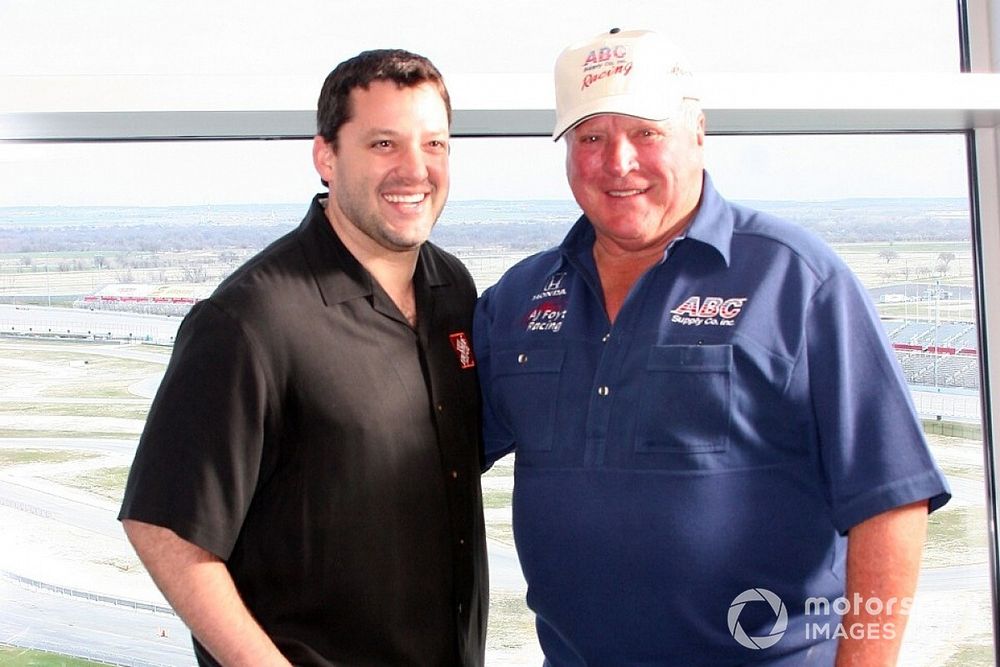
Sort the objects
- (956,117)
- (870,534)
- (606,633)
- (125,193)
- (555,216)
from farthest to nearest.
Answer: (555,216), (125,193), (956,117), (606,633), (870,534)

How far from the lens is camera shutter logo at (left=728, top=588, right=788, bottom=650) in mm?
1630

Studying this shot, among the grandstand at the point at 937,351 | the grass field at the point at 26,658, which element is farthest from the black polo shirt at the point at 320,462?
the grandstand at the point at 937,351

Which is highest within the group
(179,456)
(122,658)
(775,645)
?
(179,456)

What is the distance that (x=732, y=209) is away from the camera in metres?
1.76

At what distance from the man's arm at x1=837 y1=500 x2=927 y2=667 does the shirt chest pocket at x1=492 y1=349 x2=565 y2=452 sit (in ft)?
1.74

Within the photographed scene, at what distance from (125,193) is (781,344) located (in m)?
1.51

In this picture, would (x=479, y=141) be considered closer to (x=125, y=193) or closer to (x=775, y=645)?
(x=125, y=193)

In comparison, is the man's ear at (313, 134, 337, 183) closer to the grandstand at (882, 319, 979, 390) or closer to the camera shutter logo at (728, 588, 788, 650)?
the camera shutter logo at (728, 588, 788, 650)

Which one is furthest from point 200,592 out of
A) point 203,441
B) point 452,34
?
point 452,34

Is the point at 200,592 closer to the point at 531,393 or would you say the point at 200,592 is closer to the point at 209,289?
the point at 531,393

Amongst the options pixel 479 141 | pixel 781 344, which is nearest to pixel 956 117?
pixel 781 344

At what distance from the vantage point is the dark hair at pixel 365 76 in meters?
1.72

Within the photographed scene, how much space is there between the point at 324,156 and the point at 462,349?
0.44m
